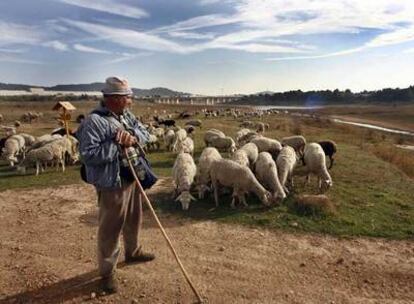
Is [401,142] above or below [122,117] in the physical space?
below

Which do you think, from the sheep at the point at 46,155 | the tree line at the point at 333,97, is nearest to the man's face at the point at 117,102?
the sheep at the point at 46,155

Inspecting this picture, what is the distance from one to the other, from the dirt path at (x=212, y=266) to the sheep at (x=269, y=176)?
8.14 feet

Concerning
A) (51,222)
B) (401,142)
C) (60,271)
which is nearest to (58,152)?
(51,222)

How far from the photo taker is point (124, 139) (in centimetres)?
608

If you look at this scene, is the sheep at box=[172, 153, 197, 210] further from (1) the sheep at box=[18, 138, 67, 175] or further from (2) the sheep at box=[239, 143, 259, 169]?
(1) the sheep at box=[18, 138, 67, 175]

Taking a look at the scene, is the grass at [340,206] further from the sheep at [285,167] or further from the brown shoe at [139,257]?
the brown shoe at [139,257]

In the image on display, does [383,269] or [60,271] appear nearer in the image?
[60,271]

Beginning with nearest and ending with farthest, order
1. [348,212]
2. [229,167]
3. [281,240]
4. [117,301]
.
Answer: [117,301] < [281,240] < [348,212] < [229,167]

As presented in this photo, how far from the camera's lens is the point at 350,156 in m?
21.0

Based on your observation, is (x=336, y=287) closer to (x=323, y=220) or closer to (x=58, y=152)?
(x=323, y=220)

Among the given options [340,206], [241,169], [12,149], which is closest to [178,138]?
[12,149]

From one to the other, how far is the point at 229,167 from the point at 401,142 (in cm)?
2900

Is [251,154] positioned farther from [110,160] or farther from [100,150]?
[100,150]

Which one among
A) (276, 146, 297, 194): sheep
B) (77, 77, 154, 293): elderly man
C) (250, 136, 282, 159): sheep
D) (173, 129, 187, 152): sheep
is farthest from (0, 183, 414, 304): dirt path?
(173, 129, 187, 152): sheep
